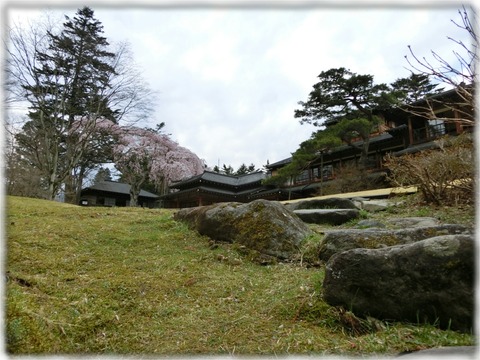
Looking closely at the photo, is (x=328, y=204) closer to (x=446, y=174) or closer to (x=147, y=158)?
(x=446, y=174)

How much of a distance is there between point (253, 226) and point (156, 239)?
1576 mm

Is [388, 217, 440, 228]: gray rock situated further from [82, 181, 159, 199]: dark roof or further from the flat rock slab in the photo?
[82, 181, 159, 199]: dark roof

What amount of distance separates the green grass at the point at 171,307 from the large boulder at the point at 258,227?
29cm

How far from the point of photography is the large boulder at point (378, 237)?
3148 millimetres

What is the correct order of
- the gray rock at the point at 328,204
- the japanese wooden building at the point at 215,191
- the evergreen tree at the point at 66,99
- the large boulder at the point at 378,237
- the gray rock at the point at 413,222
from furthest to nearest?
the japanese wooden building at the point at 215,191, the evergreen tree at the point at 66,99, the gray rock at the point at 328,204, the gray rock at the point at 413,222, the large boulder at the point at 378,237

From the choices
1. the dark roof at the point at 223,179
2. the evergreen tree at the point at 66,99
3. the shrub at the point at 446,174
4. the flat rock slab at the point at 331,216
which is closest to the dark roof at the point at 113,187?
the dark roof at the point at 223,179

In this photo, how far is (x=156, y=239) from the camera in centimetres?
517

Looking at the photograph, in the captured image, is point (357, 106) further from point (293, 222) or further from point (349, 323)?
point (349, 323)

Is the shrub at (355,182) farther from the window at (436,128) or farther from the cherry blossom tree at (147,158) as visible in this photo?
the cherry blossom tree at (147,158)

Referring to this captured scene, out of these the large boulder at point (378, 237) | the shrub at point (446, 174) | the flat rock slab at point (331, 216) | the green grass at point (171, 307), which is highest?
the shrub at point (446, 174)

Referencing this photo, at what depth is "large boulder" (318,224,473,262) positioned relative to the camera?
3.15m

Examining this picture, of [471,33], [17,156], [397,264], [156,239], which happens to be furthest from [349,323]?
[17,156]

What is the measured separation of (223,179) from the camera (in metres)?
35.1

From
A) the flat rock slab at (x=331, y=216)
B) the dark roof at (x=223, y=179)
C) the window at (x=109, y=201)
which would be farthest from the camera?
the window at (x=109, y=201)
